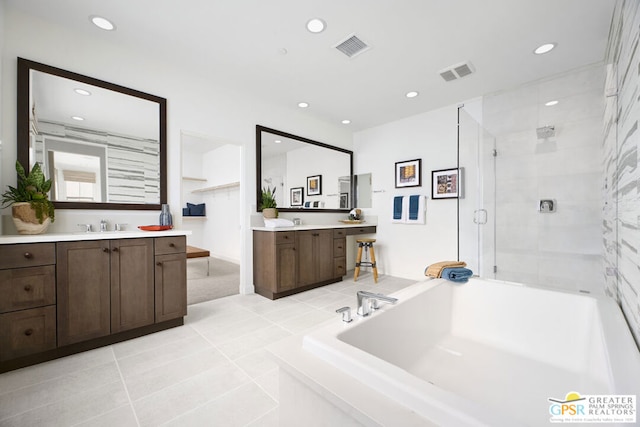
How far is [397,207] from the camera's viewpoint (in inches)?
166

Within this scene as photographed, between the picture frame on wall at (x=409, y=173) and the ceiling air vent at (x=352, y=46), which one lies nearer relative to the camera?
the ceiling air vent at (x=352, y=46)

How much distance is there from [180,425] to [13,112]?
8.46ft

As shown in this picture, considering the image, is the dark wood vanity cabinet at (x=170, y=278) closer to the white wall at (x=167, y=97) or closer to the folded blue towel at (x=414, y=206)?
the white wall at (x=167, y=97)

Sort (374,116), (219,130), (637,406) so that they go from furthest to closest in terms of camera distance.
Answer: (374,116) → (219,130) → (637,406)

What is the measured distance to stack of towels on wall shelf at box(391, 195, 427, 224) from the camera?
393 cm

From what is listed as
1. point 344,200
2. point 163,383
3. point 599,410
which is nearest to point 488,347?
point 599,410

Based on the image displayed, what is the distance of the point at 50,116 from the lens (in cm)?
214

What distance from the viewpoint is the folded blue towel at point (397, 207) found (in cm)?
418

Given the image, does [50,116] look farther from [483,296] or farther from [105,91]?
[483,296]

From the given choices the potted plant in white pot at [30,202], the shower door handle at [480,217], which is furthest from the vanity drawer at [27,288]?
the shower door handle at [480,217]

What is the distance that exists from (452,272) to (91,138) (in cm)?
335

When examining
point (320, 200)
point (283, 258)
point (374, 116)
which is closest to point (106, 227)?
point (283, 258)

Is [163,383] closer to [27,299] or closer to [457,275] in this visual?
[27,299]

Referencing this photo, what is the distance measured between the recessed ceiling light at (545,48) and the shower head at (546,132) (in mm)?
706
